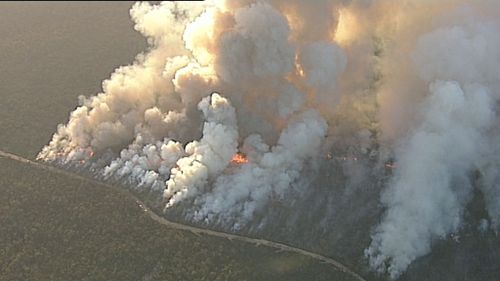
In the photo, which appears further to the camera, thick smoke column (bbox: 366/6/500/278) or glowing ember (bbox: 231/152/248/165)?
glowing ember (bbox: 231/152/248/165)

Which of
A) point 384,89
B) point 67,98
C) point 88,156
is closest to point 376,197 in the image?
point 384,89

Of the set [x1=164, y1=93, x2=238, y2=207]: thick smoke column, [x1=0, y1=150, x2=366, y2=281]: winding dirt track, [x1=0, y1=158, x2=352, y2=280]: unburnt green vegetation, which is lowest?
[x1=0, y1=158, x2=352, y2=280]: unburnt green vegetation

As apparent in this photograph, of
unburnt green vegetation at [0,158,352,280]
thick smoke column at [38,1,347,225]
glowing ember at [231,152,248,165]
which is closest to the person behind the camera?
unburnt green vegetation at [0,158,352,280]

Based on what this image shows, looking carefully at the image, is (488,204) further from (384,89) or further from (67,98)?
(67,98)

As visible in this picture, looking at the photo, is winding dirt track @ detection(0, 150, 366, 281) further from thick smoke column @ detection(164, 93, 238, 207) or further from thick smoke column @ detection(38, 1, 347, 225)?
thick smoke column @ detection(164, 93, 238, 207)

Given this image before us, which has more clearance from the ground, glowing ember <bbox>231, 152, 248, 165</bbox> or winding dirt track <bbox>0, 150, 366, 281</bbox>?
glowing ember <bbox>231, 152, 248, 165</bbox>

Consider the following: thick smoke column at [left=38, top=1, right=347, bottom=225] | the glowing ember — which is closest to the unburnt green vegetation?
thick smoke column at [left=38, top=1, right=347, bottom=225]
